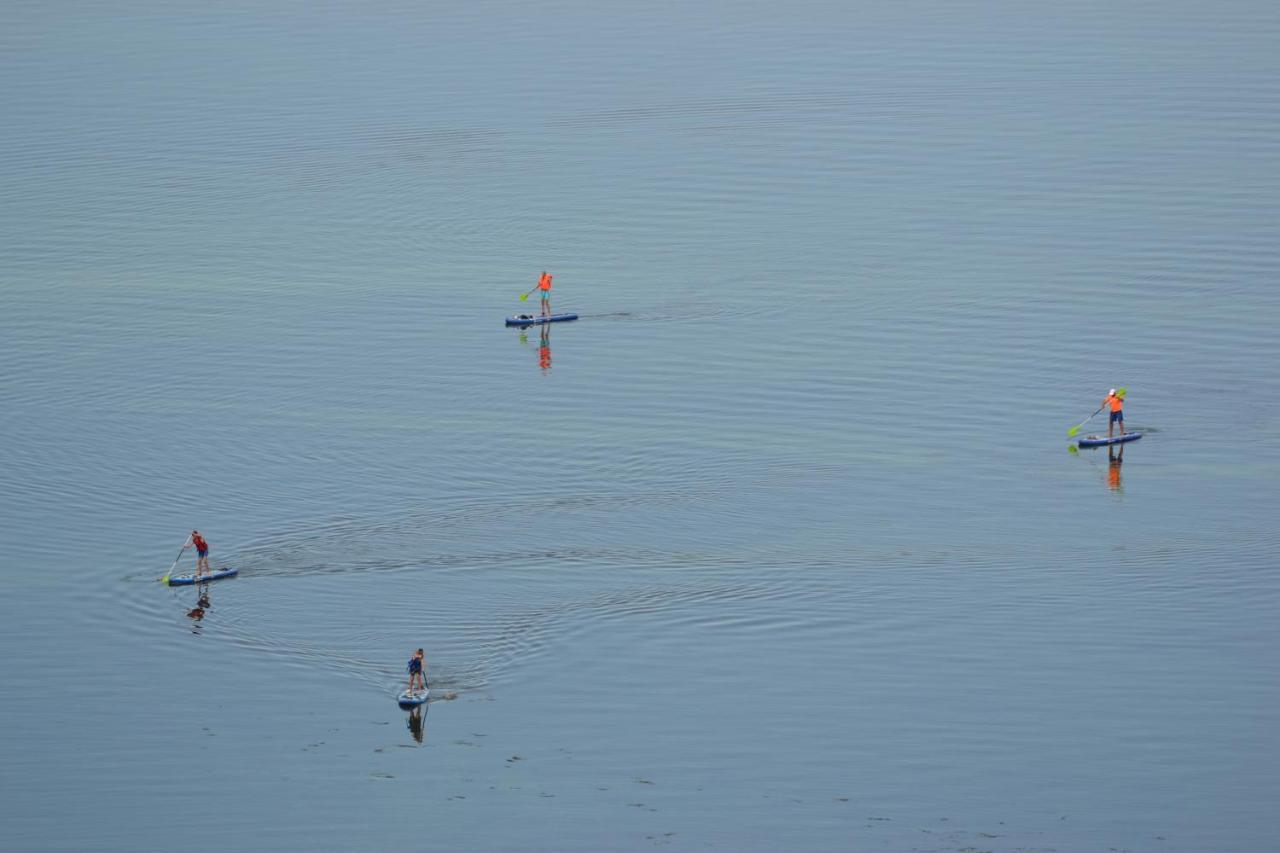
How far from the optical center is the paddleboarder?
43.8 metres

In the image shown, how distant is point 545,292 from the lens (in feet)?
242

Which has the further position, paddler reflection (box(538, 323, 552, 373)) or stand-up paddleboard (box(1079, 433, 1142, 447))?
paddler reflection (box(538, 323, 552, 373))

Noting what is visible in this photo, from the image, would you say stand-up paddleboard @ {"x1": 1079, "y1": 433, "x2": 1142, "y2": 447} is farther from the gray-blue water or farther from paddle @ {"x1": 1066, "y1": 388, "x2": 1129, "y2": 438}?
the gray-blue water

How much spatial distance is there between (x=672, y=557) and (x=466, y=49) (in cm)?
7552

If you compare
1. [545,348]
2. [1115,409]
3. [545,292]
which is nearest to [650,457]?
[545,348]

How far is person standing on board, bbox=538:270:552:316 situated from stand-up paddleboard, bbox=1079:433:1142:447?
2115 cm

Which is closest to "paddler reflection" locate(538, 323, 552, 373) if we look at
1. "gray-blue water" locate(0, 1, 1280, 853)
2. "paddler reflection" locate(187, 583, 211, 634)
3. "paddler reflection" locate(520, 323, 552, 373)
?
"paddler reflection" locate(520, 323, 552, 373)

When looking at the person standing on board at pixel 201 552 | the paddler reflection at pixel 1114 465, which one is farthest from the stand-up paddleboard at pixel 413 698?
the paddler reflection at pixel 1114 465

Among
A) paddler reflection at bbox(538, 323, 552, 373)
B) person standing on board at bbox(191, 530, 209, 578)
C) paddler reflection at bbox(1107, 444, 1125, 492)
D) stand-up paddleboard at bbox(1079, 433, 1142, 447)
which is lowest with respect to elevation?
person standing on board at bbox(191, 530, 209, 578)

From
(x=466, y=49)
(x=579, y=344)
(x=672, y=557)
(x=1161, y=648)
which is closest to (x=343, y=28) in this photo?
(x=466, y=49)

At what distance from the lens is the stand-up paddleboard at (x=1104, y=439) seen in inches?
2386

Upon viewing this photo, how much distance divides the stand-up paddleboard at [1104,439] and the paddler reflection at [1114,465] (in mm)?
215

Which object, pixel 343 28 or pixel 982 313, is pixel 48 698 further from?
pixel 343 28

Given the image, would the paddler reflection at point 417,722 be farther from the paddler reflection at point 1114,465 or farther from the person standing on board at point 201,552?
the paddler reflection at point 1114,465
